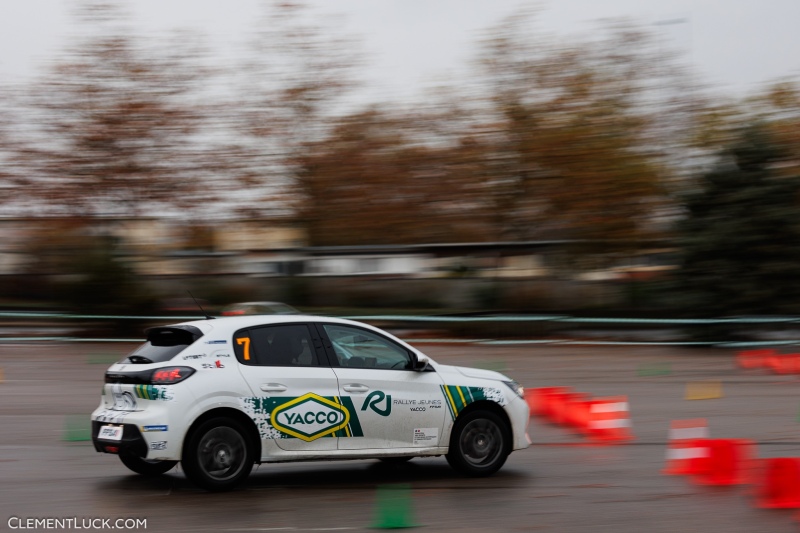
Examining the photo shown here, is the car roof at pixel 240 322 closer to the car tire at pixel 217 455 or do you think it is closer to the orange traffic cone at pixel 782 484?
the car tire at pixel 217 455

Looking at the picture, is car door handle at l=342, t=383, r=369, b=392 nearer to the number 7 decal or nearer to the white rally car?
the white rally car

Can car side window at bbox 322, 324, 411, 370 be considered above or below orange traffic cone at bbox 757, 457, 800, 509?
above

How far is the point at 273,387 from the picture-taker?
28.1 feet

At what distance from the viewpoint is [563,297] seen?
3278 centimetres

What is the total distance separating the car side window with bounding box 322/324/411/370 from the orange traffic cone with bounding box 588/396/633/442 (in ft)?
12.8

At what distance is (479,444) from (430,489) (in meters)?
0.83

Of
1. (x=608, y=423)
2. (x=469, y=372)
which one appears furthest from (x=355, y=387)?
(x=608, y=423)

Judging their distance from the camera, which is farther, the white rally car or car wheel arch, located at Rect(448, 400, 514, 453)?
car wheel arch, located at Rect(448, 400, 514, 453)

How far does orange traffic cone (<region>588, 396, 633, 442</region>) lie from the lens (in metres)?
12.2

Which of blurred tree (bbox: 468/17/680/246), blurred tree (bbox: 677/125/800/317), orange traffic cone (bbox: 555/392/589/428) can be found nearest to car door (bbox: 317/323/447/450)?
orange traffic cone (bbox: 555/392/589/428)

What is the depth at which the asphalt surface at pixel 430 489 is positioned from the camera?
764 centimetres

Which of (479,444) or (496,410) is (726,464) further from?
(479,444)

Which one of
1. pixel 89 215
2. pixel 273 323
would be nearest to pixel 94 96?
pixel 89 215

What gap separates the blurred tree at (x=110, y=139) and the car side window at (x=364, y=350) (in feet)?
87.7
